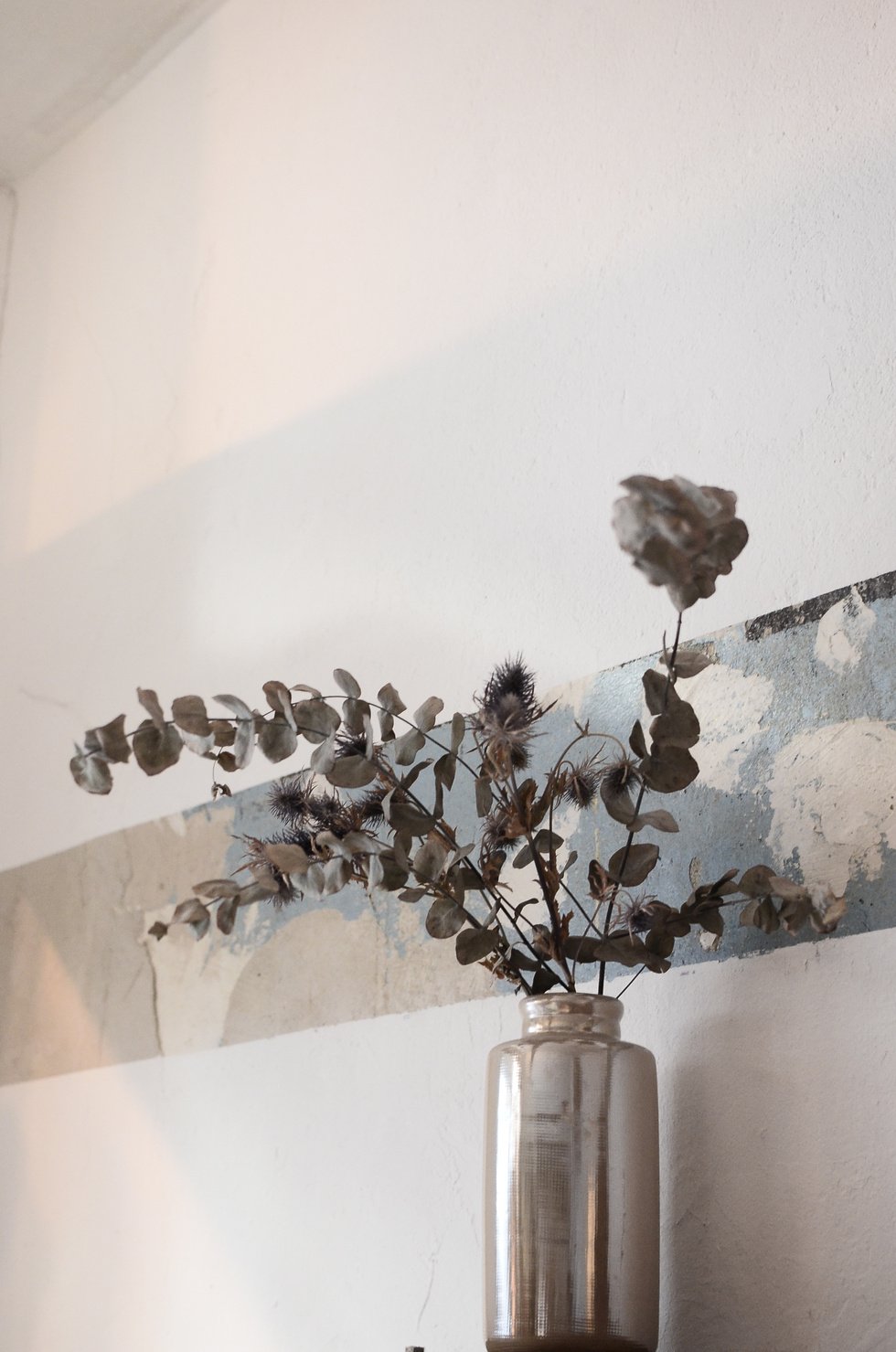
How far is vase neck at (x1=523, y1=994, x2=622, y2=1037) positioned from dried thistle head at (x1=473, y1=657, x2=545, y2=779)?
0.66 feet

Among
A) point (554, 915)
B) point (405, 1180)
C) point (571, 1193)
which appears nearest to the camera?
point (571, 1193)

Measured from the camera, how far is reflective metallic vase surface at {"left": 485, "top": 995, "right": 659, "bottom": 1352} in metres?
1.12

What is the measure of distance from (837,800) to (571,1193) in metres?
0.44

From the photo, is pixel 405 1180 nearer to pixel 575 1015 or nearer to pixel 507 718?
pixel 575 1015

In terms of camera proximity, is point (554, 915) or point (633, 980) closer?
point (554, 915)

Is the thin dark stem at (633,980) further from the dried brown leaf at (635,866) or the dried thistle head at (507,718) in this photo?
the dried thistle head at (507,718)

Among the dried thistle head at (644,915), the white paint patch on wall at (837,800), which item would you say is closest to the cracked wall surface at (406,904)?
the white paint patch on wall at (837,800)

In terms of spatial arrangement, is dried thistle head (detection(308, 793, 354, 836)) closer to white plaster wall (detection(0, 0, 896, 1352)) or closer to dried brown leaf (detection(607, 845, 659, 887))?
dried brown leaf (detection(607, 845, 659, 887))

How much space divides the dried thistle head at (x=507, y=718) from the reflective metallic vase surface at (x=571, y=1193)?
0.22m

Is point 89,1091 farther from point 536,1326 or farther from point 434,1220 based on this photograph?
point 536,1326

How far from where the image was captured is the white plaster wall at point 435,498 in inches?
52.9

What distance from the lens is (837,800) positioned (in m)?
1.32

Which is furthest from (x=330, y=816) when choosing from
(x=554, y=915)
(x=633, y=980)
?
(x=633, y=980)

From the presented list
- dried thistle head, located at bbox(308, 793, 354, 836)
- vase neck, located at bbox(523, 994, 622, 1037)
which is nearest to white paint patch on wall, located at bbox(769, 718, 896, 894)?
vase neck, located at bbox(523, 994, 622, 1037)
